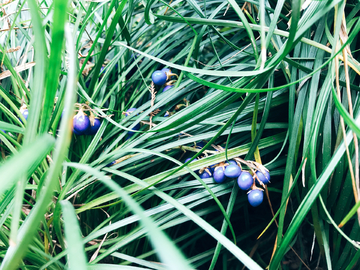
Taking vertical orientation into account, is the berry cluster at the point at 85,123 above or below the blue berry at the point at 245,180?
above

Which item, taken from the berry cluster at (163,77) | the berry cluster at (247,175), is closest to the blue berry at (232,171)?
the berry cluster at (247,175)

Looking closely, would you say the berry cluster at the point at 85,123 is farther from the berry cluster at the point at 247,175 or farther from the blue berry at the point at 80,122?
the berry cluster at the point at 247,175

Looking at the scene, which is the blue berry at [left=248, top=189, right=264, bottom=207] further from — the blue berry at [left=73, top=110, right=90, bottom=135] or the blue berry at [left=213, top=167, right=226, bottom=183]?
the blue berry at [left=73, top=110, right=90, bottom=135]

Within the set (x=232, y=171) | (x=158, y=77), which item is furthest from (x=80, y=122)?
(x=232, y=171)

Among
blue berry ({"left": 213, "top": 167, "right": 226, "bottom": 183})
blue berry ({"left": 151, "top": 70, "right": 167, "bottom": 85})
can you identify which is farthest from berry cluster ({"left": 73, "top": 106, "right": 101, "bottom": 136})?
blue berry ({"left": 213, "top": 167, "right": 226, "bottom": 183})

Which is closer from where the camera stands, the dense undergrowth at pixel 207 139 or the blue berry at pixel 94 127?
the dense undergrowth at pixel 207 139

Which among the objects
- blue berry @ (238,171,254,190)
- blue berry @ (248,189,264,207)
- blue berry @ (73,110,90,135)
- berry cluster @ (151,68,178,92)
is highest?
berry cluster @ (151,68,178,92)

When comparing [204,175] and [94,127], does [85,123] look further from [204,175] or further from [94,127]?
[204,175]

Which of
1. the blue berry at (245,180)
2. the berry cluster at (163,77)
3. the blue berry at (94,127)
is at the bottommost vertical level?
the blue berry at (245,180)
